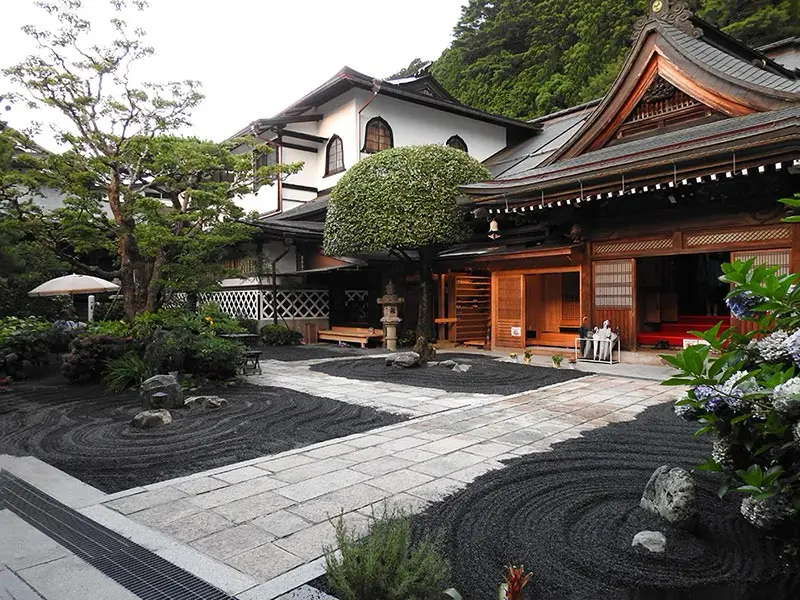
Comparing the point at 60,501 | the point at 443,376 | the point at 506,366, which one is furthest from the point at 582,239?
the point at 60,501

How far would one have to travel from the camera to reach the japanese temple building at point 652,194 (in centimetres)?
905

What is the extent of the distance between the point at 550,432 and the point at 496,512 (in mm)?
2524

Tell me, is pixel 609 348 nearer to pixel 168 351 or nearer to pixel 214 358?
pixel 214 358

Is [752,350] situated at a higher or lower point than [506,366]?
higher

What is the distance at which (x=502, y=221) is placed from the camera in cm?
1418

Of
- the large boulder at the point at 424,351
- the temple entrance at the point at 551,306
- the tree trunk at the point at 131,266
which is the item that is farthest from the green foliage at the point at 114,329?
the temple entrance at the point at 551,306

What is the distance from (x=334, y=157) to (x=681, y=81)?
39.3 ft

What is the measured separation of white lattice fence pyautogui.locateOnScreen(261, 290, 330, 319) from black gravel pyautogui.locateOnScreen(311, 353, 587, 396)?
589 cm

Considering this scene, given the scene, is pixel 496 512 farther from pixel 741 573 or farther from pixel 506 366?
pixel 506 366

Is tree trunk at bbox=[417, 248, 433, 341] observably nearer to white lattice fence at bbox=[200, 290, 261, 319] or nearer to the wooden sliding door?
the wooden sliding door

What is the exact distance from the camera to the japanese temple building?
9.05 m

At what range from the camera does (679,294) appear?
639 inches

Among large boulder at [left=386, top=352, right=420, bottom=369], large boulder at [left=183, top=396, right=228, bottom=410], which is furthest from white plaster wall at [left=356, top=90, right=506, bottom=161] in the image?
large boulder at [left=183, top=396, right=228, bottom=410]

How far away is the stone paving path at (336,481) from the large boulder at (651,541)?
143 cm
